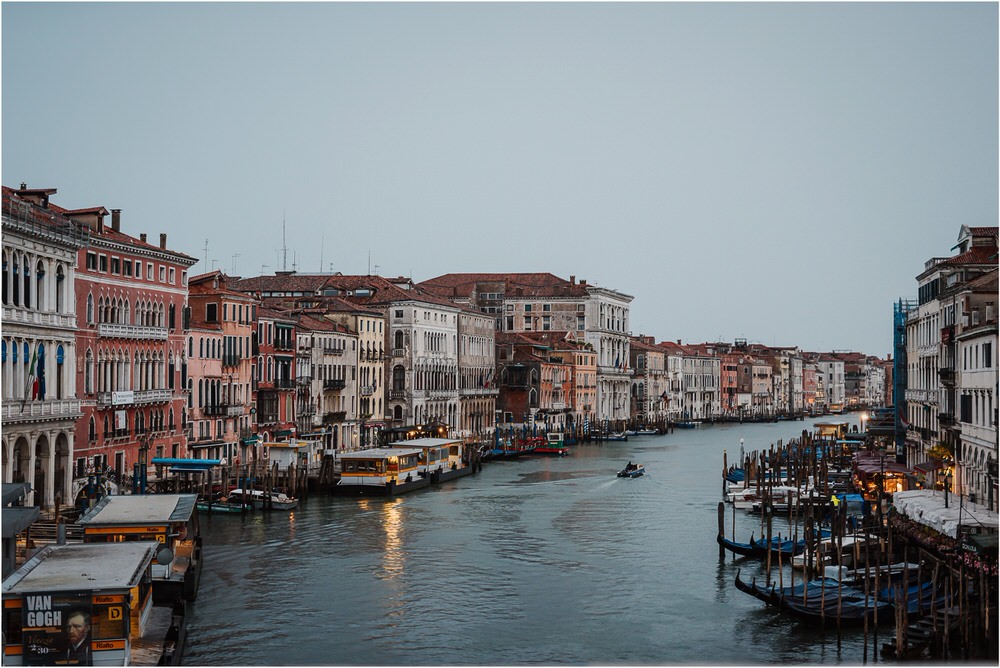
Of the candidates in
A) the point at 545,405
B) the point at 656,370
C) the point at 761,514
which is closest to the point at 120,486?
the point at 761,514

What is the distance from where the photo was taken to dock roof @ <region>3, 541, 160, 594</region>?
1338cm

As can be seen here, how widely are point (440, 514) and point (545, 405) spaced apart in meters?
33.5

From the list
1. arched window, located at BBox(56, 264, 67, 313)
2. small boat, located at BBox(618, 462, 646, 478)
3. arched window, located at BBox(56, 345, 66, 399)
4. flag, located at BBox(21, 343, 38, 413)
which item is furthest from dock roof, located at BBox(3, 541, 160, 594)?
small boat, located at BBox(618, 462, 646, 478)

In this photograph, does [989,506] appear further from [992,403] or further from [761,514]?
[761,514]

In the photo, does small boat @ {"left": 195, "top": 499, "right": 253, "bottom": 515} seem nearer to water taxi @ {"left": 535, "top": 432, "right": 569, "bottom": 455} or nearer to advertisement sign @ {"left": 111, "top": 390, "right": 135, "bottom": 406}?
advertisement sign @ {"left": 111, "top": 390, "right": 135, "bottom": 406}

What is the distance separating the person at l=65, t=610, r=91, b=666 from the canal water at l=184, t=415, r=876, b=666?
9.74 feet

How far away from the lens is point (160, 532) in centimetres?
1908

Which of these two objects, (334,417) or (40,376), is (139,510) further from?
(334,417)

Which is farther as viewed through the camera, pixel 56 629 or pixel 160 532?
pixel 160 532

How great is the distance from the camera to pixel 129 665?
1371cm

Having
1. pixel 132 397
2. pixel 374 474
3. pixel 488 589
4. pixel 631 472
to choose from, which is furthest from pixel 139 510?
pixel 631 472

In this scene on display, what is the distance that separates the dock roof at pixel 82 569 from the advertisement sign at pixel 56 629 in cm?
13

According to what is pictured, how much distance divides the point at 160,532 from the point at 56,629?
5.82 m

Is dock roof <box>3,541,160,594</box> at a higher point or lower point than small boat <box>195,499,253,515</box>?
higher
